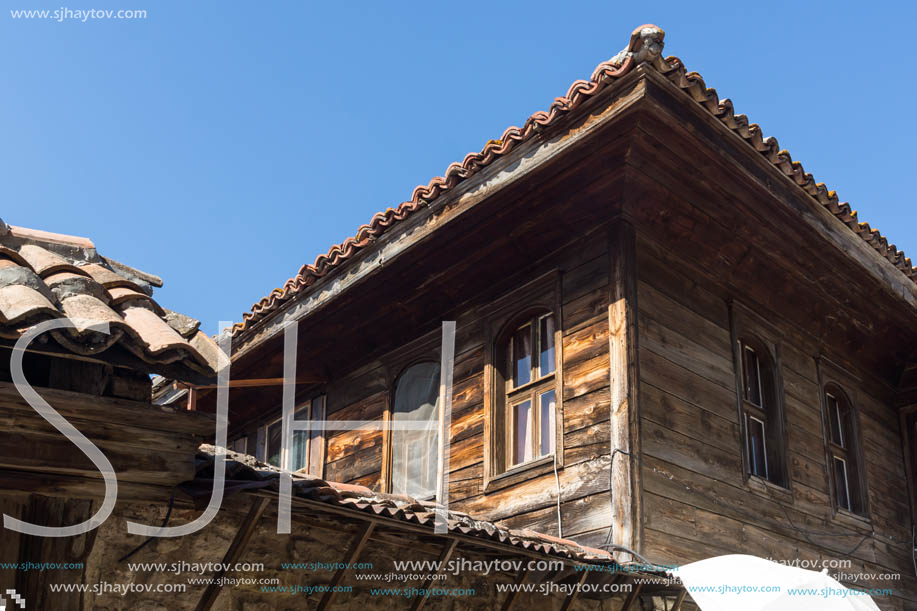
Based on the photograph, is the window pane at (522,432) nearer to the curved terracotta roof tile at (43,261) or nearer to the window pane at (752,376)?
the window pane at (752,376)

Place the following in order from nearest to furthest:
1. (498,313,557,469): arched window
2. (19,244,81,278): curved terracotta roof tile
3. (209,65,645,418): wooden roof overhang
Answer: (19,244,81,278): curved terracotta roof tile → (209,65,645,418): wooden roof overhang → (498,313,557,469): arched window

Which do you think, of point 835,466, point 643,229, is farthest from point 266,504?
point 835,466

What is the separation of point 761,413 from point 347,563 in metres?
4.63

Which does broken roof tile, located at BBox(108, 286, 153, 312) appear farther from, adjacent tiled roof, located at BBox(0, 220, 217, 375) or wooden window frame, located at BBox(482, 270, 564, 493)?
wooden window frame, located at BBox(482, 270, 564, 493)

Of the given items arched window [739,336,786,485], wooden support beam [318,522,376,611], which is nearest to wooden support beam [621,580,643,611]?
arched window [739,336,786,485]

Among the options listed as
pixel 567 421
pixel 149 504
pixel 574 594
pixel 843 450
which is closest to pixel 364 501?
pixel 149 504

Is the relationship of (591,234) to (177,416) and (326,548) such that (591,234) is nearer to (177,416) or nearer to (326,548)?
(326,548)

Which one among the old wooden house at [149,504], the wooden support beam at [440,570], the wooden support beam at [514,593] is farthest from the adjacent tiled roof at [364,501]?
the wooden support beam at [514,593]

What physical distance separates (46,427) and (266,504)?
1303mm

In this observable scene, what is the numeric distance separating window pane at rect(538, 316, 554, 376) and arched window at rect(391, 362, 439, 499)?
1317mm

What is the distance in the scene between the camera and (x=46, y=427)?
4.04 m

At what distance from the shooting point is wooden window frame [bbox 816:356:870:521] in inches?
365

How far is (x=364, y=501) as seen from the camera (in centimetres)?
537

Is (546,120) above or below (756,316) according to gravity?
above
